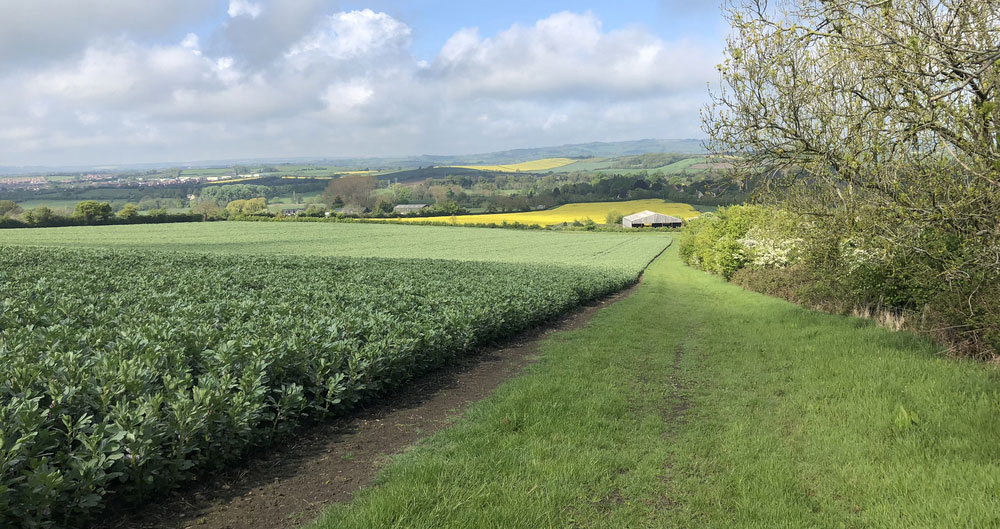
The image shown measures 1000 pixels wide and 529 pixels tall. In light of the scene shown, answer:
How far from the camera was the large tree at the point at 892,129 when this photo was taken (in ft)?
21.8

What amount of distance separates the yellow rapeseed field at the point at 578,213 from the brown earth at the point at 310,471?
3131 inches

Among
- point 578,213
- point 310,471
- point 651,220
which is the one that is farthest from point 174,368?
point 578,213

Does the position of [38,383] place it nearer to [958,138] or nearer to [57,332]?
[57,332]

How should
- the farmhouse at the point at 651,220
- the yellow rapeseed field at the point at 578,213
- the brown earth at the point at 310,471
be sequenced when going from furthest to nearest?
1. the farmhouse at the point at 651,220
2. the yellow rapeseed field at the point at 578,213
3. the brown earth at the point at 310,471

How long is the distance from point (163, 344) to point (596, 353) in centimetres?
800

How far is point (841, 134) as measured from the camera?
10.4 m

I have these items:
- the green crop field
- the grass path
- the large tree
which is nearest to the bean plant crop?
the green crop field

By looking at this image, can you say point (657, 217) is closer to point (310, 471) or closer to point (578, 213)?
point (578, 213)

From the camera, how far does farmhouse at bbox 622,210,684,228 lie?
305 feet

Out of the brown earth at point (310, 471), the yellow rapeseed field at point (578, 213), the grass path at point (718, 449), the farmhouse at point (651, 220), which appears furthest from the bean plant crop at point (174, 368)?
the farmhouse at point (651, 220)

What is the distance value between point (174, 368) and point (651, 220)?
95.0 m

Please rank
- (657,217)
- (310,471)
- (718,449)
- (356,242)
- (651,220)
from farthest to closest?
(657,217) < (651,220) < (356,242) < (718,449) < (310,471)

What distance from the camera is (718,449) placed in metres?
6.09

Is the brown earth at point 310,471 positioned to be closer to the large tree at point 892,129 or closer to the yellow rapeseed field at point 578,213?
the large tree at point 892,129
